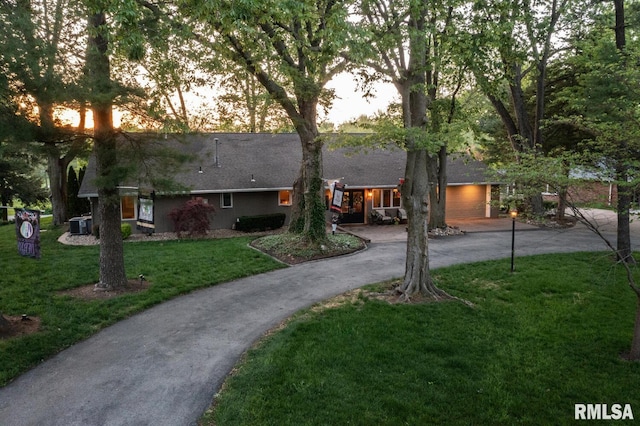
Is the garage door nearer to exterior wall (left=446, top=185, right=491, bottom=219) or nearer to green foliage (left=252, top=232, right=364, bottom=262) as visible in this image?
exterior wall (left=446, top=185, right=491, bottom=219)

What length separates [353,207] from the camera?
2372cm

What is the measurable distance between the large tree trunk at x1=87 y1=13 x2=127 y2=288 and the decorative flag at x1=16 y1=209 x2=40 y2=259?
58.0 inches

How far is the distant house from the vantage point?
66.4 feet

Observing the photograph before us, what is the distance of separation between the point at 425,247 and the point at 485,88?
4.34m

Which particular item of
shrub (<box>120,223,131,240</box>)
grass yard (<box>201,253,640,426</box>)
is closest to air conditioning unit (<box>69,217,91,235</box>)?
shrub (<box>120,223,131,240</box>)

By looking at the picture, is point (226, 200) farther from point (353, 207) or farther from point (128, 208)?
point (353, 207)

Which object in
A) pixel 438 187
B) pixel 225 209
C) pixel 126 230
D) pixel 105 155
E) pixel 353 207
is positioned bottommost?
pixel 126 230

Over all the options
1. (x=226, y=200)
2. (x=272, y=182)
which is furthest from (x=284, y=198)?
(x=226, y=200)

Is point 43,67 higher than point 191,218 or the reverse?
higher

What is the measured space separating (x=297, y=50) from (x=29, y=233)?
9.70m

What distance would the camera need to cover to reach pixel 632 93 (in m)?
11.4

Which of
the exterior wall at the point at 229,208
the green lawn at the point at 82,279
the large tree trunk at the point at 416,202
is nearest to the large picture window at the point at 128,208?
the exterior wall at the point at 229,208

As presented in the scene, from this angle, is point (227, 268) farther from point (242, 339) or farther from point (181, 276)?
point (242, 339)

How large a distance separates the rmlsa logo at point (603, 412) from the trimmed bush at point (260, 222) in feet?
54.1
